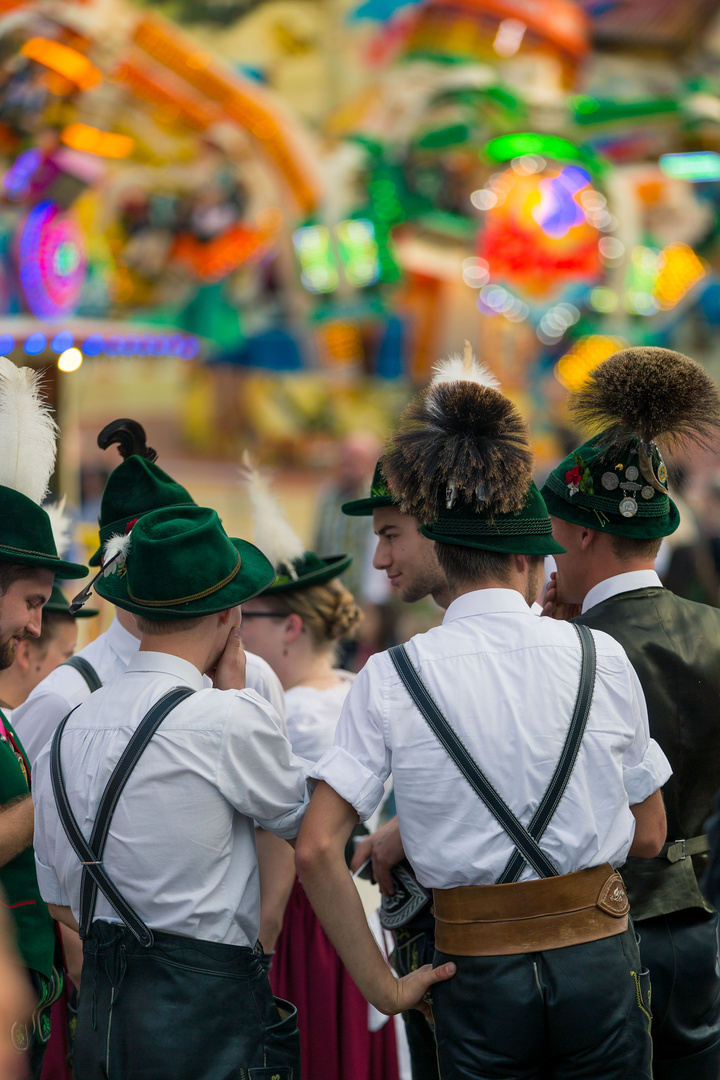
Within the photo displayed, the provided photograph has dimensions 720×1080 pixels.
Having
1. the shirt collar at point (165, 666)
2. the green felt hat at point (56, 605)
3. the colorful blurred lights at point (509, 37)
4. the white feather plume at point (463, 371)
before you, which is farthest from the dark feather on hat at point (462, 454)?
the colorful blurred lights at point (509, 37)

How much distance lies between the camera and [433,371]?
2.46 meters

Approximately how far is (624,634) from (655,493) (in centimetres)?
35

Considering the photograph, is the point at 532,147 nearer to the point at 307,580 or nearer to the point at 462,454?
the point at 307,580

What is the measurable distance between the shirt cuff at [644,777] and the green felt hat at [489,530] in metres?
0.47

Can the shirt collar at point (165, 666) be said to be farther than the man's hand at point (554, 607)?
No

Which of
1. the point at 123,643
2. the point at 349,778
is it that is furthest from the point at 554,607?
the point at 123,643

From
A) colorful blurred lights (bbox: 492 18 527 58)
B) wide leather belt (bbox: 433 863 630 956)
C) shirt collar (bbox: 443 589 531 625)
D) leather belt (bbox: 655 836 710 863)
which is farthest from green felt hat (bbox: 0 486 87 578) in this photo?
colorful blurred lights (bbox: 492 18 527 58)

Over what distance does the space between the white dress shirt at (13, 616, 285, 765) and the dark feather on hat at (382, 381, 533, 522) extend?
2.35ft

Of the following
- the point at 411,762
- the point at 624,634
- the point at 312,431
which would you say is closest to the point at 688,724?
the point at 624,634

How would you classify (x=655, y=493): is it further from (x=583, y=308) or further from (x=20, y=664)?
(x=583, y=308)

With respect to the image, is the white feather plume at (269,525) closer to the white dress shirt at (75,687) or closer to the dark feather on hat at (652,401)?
the white dress shirt at (75,687)

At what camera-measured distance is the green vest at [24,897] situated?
2203 millimetres

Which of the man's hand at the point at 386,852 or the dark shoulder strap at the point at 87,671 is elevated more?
the dark shoulder strap at the point at 87,671

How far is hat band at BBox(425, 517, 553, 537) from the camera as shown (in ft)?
6.79
